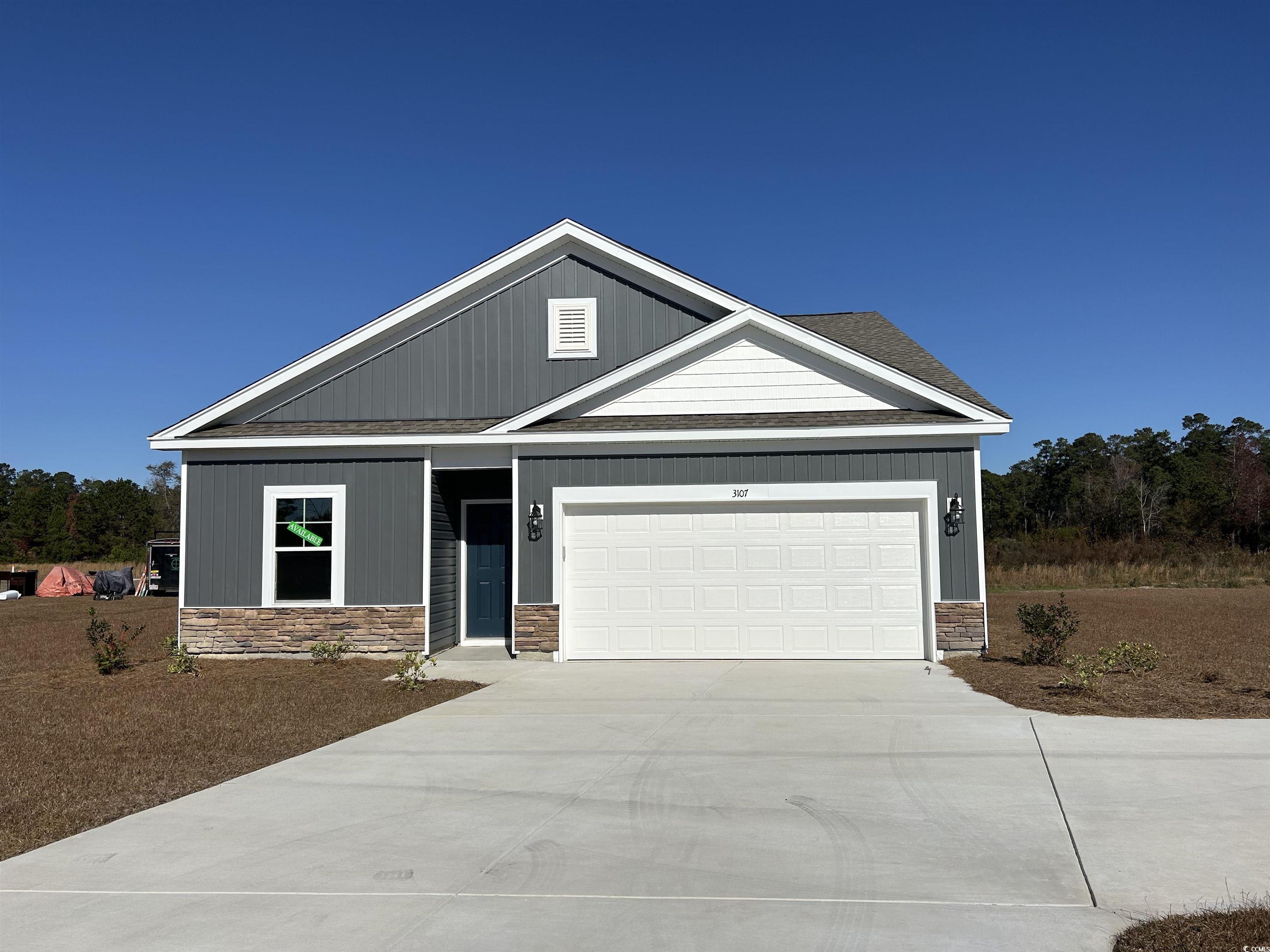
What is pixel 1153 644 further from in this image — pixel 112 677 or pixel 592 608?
pixel 112 677

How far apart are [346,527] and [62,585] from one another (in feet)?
90.8

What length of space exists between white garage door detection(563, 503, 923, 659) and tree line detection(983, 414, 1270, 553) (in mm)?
36223

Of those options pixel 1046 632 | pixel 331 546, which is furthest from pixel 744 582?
A: pixel 331 546

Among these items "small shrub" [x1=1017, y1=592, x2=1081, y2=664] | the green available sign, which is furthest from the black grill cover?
"small shrub" [x1=1017, y1=592, x2=1081, y2=664]

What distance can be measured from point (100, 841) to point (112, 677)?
8.39 metres

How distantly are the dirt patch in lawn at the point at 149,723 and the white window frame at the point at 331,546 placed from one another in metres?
0.97

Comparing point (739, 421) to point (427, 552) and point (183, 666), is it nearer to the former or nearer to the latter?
point (427, 552)

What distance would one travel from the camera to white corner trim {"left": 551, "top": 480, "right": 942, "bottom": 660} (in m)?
13.5

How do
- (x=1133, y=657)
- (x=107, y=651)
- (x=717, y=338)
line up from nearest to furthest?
(x=1133, y=657) → (x=107, y=651) → (x=717, y=338)

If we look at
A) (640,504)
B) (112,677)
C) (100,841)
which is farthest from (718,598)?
(100,841)

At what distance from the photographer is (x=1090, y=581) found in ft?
109

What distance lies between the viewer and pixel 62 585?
36344mm

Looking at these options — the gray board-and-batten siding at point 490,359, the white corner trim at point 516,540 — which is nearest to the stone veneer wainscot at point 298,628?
the white corner trim at point 516,540

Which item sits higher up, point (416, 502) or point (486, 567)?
point (416, 502)
